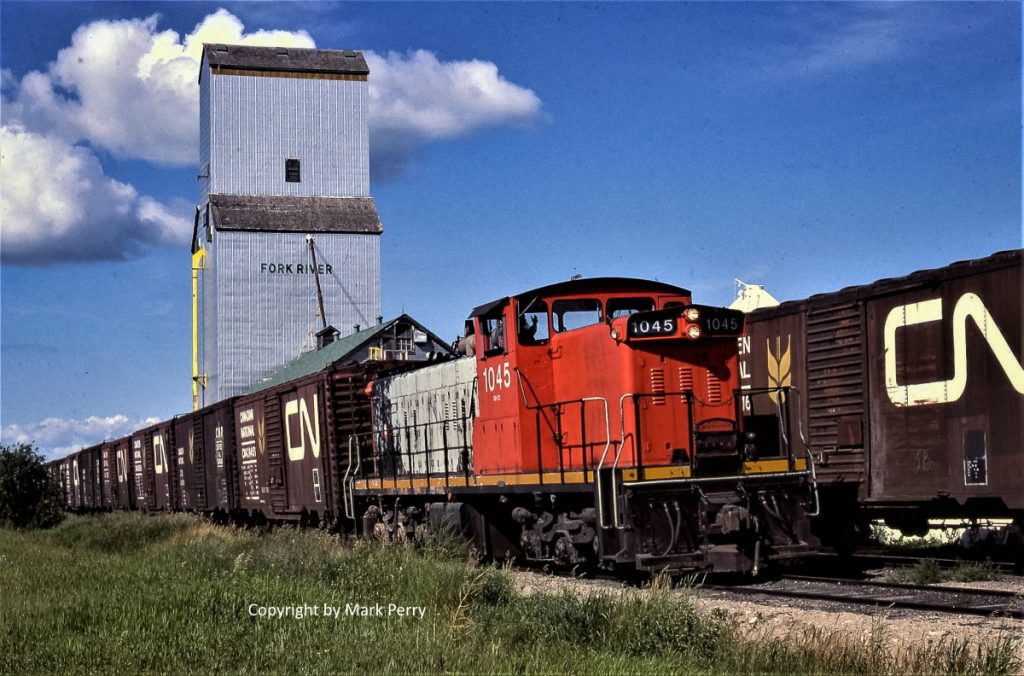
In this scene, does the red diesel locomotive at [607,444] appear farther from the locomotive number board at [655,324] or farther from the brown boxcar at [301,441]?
the brown boxcar at [301,441]

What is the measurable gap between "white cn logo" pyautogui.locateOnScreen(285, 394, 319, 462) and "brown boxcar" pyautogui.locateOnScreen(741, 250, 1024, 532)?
895 cm

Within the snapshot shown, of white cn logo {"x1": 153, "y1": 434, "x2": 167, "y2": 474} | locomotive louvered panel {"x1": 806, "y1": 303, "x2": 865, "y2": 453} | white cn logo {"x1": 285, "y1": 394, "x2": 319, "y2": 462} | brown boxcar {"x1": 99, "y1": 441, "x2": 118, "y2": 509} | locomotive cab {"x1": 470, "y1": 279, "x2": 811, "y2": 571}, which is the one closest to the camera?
locomotive cab {"x1": 470, "y1": 279, "x2": 811, "y2": 571}

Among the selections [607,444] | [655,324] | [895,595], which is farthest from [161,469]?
[895,595]

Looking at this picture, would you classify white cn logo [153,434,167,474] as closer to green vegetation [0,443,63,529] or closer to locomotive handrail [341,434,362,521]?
green vegetation [0,443,63,529]

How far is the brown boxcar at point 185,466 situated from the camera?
32.0m

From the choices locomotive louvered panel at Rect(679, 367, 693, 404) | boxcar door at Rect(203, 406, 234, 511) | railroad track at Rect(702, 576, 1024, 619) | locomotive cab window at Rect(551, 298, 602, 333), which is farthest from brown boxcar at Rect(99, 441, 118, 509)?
railroad track at Rect(702, 576, 1024, 619)

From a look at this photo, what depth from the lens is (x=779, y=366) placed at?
16219 mm

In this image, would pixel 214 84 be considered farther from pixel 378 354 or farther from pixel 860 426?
pixel 860 426

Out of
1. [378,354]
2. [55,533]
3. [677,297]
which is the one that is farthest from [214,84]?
[677,297]

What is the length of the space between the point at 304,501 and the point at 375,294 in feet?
126

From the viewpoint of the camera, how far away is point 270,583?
11.7 m

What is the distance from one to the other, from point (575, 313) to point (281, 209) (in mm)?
47041

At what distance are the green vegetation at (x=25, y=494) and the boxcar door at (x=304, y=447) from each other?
1533 cm

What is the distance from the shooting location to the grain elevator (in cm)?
5738
